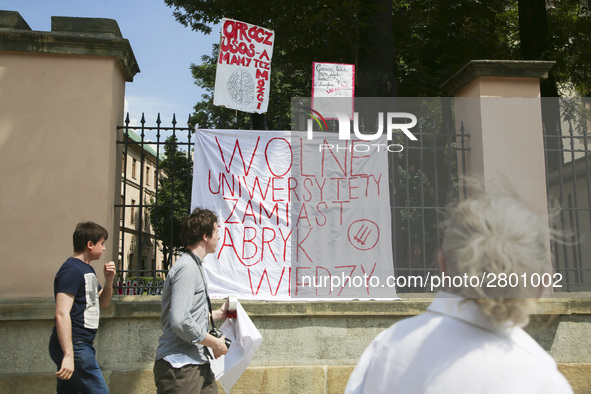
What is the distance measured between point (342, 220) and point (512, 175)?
1.95m

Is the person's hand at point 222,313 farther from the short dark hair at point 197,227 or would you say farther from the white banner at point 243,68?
Result: the white banner at point 243,68

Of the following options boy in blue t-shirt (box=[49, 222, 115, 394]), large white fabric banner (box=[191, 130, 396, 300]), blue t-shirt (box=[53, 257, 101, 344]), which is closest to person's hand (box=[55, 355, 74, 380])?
boy in blue t-shirt (box=[49, 222, 115, 394])

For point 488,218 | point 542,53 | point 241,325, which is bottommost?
point 241,325

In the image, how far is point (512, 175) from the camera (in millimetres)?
6273

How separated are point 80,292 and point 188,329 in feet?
3.66

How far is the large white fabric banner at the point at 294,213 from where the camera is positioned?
19.6ft

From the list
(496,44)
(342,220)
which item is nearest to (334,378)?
(342,220)

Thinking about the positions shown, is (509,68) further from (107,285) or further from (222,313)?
(107,285)

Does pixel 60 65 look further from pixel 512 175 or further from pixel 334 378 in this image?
pixel 512 175

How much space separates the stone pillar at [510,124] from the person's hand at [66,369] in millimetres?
4484

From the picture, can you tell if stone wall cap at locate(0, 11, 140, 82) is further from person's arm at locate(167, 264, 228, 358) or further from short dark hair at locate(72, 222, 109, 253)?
person's arm at locate(167, 264, 228, 358)

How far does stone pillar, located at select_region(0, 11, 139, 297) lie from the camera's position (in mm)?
5719

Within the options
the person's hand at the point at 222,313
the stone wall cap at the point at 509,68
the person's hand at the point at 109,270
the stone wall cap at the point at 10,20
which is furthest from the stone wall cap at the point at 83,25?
the stone wall cap at the point at 509,68

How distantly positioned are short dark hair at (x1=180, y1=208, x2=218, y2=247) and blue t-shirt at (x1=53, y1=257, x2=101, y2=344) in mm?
844
